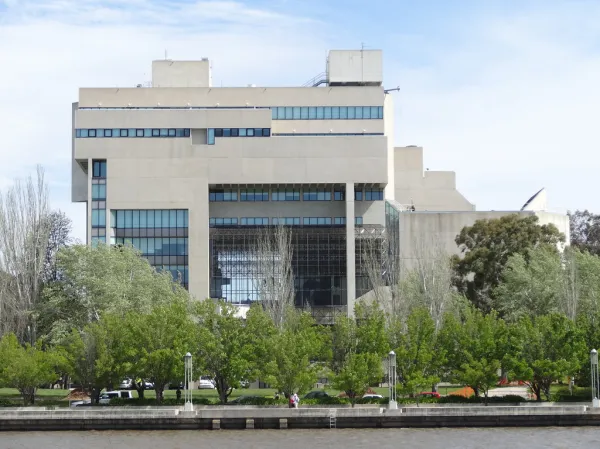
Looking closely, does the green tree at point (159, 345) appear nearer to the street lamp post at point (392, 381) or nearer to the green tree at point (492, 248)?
the street lamp post at point (392, 381)

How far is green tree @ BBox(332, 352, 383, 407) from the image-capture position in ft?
224

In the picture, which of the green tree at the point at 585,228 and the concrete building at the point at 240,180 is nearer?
the concrete building at the point at 240,180

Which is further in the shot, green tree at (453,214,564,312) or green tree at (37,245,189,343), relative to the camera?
green tree at (453,214,564,312)

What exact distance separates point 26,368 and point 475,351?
1085 inches

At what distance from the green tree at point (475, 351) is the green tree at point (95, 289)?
2221cm

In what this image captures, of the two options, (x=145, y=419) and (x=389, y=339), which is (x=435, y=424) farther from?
(x=145, y=419)

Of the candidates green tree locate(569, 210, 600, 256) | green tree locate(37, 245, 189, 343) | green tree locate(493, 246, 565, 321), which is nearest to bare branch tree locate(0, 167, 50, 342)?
green tree locate(37, 245, 189, 343)

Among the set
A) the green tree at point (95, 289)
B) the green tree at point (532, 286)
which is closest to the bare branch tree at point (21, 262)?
the green tree at point (95, 289)

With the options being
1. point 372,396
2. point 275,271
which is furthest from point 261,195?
point 372,396

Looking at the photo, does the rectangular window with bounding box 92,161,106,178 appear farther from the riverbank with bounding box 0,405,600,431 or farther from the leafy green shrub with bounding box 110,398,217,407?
the riverbank with bounding box 0,405,600,431

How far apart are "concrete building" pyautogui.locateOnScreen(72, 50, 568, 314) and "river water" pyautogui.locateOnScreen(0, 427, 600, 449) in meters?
44.9

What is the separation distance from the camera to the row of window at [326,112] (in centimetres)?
11300

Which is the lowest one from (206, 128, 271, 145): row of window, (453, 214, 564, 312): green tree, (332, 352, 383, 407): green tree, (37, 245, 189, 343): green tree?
(332, 352, 383, 407): green tree

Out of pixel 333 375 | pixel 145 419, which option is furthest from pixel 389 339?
pixel 145 419
